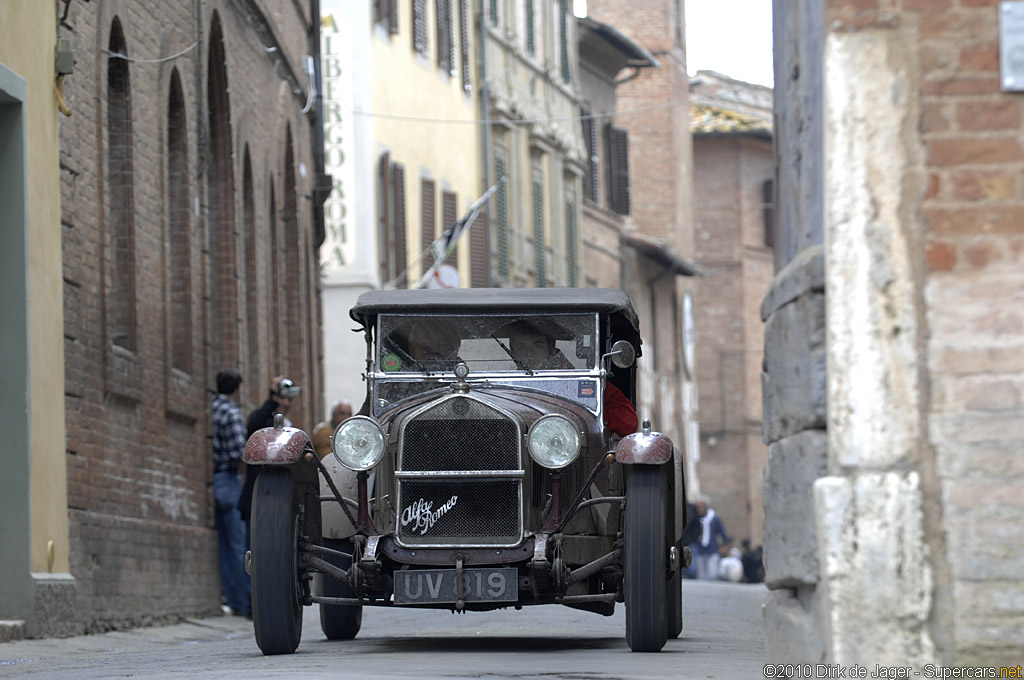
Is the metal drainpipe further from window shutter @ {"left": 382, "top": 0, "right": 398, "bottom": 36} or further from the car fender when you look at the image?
the car fender

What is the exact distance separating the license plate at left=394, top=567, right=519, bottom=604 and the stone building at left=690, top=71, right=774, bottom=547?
42938 millimetres

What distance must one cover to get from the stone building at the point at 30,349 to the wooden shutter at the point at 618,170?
3271cm

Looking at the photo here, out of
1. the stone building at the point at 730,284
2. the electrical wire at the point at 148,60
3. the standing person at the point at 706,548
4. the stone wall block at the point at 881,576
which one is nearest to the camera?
the stone wall block at the point at 881,576

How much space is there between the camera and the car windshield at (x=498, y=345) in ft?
35.9

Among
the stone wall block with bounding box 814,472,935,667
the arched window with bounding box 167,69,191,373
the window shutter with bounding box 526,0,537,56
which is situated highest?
the window shutter with bounding box 526,0,537,56

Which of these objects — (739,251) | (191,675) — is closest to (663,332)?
(739,251)

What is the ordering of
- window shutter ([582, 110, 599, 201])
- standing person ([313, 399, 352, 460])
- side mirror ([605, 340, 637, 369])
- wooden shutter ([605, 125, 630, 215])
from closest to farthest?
side mirror ([605, 340, 637, 369]) < standing person ([313, 399, 352, 460]) < window shutter ([582, 110, 599, 201]) < wooden shutter ([605, 125, 630, 215])

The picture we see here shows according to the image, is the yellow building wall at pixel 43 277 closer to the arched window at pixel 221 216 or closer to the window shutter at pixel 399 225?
the arched window at pixel 221 216

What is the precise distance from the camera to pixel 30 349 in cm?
1183

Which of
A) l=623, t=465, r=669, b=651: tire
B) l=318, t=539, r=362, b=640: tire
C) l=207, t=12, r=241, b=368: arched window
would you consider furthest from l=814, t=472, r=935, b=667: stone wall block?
l=207, t=12, r=241, b=368: arched window

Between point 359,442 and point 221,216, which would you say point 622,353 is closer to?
point 359,442

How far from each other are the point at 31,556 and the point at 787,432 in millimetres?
6457

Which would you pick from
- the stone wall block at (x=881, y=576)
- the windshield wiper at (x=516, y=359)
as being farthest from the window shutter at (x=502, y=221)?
the stone wall block at (x=881, y=576)

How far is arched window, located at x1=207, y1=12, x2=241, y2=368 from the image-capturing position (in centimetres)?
1806
